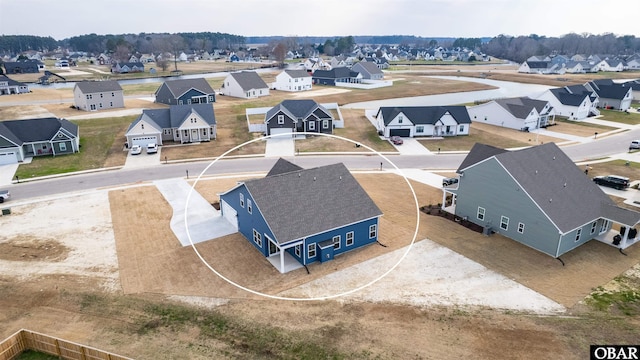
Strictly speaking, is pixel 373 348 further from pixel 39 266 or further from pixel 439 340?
pixel 39 266

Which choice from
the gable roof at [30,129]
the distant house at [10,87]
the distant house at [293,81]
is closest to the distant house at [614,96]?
the distant house at [293,81]

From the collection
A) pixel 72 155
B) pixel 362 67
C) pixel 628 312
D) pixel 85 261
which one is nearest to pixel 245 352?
pixel 85 261

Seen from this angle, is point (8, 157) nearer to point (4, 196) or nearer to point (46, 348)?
point (4, 196)

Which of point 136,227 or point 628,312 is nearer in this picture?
point 628,312

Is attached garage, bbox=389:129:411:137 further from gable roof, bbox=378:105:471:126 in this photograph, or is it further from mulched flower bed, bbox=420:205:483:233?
mulched flower bed, bbox=420:205:483:233

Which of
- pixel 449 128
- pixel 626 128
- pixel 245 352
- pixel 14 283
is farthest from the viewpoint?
pixel 626 128

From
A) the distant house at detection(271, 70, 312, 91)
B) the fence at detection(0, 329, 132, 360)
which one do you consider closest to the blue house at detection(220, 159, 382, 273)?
the fence at detection(0, 329, 132, 360)

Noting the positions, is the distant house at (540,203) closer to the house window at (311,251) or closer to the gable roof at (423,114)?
the house window at (311,251)
